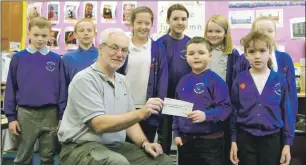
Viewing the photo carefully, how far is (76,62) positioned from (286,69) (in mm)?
1704

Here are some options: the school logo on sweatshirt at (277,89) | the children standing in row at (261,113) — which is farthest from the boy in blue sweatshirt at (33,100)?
the school logo on sweatshirt at (277,89)

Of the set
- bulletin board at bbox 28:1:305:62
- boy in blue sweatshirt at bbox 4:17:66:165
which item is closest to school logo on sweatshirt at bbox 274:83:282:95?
boy in blue sweatshirt at bbox 4:17:66:165

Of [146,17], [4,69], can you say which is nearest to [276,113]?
[146,17]

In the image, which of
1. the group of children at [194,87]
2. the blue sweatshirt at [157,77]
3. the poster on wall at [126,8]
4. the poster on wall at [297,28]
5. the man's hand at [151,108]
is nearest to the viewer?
the man's hand at [151,108]

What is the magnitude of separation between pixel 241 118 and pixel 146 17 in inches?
42.8

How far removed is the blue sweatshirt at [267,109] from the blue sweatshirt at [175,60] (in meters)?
0.58

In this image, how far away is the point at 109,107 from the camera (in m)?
1.92

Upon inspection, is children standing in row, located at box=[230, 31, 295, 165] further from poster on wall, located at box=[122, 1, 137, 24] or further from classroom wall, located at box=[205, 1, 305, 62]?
poster on wall, located at box=[122, 1, 137, 24]

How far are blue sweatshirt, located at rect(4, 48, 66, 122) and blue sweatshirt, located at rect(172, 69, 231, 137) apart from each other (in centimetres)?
108

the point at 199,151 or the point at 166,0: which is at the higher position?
the point at 166,0

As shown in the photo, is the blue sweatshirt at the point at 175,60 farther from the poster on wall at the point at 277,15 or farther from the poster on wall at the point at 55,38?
the poster on wall at the point at 55,38

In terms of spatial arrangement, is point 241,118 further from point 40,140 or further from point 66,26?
point 66,26

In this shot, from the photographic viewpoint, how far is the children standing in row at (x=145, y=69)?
8.53 feet

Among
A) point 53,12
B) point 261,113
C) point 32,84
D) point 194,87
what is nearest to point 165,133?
point 194,87
